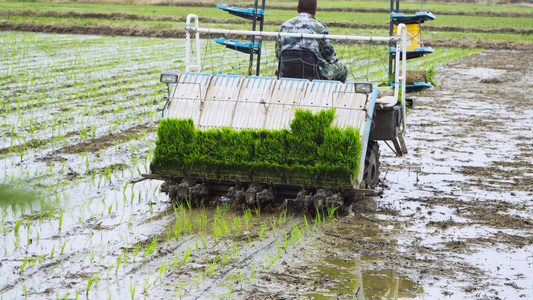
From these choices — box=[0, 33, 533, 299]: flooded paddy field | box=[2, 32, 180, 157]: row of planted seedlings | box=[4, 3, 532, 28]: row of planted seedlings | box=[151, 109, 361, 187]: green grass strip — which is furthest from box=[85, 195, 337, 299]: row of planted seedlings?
box=[4, 3, 532, 28]: row of planted seedlings

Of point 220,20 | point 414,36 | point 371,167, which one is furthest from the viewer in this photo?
point 220,20

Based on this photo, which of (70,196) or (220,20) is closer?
(70,196)

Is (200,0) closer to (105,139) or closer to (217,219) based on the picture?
(105,139)

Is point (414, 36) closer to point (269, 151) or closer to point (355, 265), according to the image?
point (269, 151)

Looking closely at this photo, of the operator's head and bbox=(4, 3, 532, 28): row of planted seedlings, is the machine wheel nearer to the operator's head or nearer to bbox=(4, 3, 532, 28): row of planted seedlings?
the operator's head

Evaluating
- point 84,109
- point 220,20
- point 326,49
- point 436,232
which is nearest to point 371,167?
point 436,232

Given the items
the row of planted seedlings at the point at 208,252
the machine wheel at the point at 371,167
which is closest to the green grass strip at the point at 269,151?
the row of planted seedlings at the point at 208,252

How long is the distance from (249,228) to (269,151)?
0.69 metres

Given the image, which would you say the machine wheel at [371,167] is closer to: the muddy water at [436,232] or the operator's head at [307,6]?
the muddy water at [436,232]

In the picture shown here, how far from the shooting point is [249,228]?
18.9 feet

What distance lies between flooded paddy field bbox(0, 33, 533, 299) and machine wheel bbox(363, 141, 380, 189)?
21 centimetres

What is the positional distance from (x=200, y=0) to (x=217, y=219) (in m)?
43.4

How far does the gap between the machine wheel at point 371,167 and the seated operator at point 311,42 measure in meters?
0.81

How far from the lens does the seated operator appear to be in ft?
21.5
